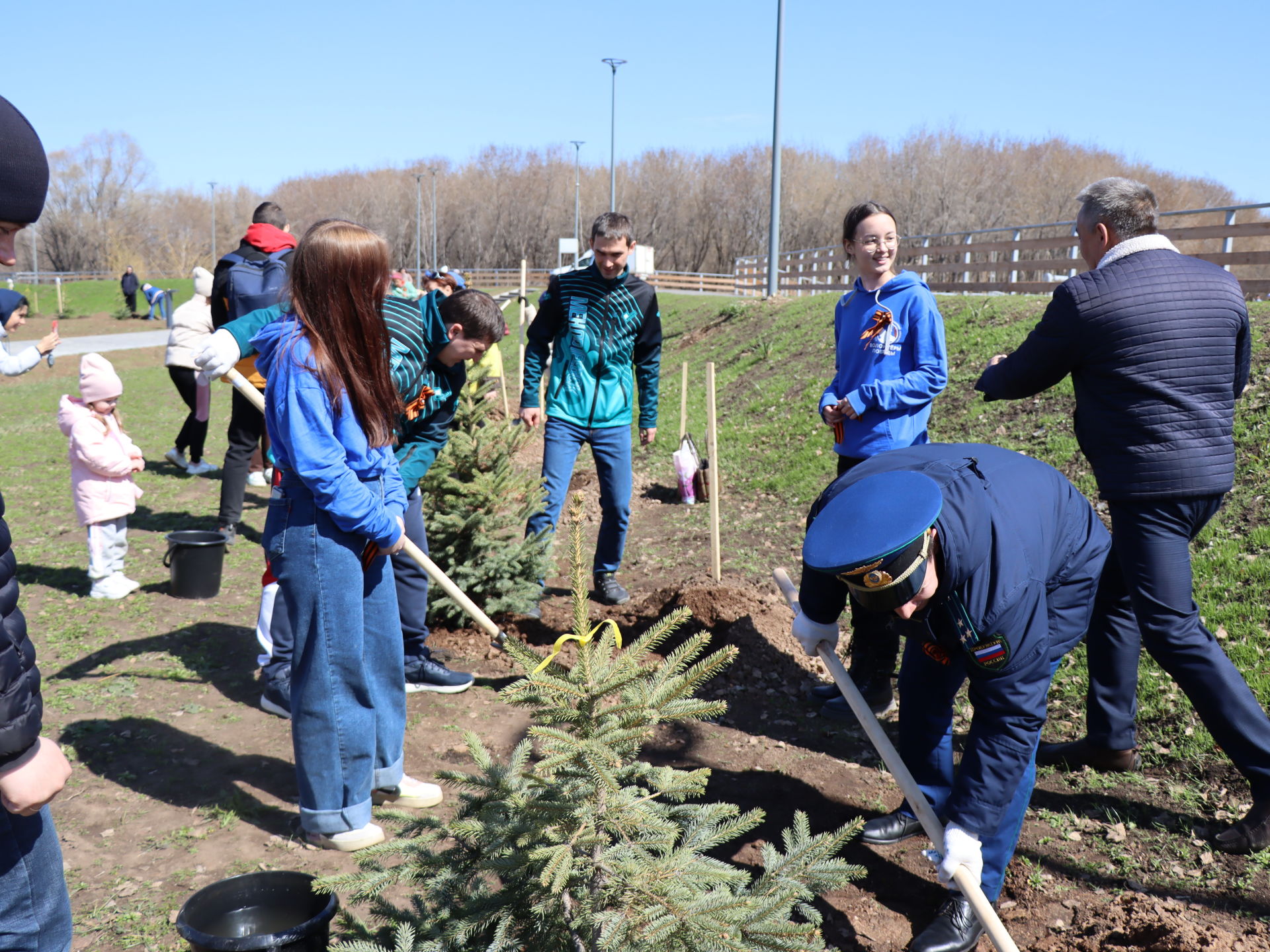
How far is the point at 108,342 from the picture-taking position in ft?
88.4

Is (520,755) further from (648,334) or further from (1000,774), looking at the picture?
(648,334)

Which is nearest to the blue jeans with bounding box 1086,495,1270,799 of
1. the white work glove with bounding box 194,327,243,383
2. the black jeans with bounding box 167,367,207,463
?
the white work glove with bounding box 194,327,243,383

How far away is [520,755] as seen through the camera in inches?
88.5

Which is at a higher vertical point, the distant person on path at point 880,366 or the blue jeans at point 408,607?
the distant person on path at point 880,366

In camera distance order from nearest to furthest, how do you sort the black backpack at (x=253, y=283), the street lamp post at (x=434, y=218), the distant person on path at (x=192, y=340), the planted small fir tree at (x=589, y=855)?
the planted small fir tree at (x=589, y=855), the black backpack at (x=253, y=283), the distant person on path at (x=192, y=340), the street lamp post at (x=434, y=218)

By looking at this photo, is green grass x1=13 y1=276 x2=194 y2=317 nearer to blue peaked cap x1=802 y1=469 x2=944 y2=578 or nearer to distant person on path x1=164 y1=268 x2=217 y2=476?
distant person on path x1=164 y1=268 x2=217 y2=476

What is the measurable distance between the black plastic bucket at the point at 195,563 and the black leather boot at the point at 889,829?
414 cm

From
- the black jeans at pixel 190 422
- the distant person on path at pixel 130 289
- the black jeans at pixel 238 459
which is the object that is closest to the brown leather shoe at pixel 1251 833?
the black jeans at pixel 238 459

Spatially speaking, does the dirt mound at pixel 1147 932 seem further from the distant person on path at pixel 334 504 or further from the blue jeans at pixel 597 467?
the blue jeans at pixel 597 467

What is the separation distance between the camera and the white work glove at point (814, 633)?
294 centimetres

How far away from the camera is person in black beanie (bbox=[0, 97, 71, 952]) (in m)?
1.56

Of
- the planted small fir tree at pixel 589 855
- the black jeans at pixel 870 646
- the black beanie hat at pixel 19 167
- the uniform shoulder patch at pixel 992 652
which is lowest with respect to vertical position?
the black jeans at pixel 870 646

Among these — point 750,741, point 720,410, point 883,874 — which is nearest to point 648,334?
point 750,741

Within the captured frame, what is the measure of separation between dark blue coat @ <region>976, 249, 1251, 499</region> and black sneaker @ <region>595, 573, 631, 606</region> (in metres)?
3.08
